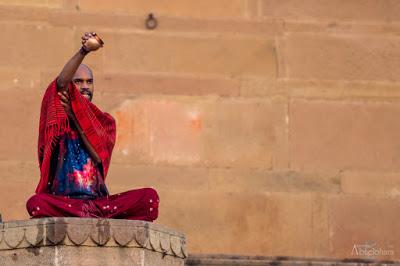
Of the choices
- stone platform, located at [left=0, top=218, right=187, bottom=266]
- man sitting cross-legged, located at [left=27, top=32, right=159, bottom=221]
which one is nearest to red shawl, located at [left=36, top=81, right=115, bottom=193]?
Answer: man sitting cross-legged, located at [left=27, top=32, right=159, bottom=221]

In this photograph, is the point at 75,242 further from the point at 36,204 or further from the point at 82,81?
the point at 82,81

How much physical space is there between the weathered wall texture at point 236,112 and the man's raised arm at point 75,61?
308cm

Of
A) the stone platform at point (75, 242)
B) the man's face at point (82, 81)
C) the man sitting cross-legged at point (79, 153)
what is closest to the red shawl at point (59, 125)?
the man sitting cross-legged at point (79, 153)

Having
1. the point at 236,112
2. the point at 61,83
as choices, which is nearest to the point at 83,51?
the point at 61,83

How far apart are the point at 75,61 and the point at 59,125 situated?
433 mm

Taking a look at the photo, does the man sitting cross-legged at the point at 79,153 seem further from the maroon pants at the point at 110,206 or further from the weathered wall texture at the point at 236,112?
the weathered wall texture at the point at 236,112

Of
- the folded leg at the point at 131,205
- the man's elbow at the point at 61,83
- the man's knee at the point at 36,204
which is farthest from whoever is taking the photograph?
the man's elbow at the point at 61,83

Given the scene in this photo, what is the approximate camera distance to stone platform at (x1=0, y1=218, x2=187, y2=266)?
31.8 ft

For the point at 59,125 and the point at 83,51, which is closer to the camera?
the point at 83,51

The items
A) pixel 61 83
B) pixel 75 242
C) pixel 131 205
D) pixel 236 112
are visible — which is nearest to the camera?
pixel 75 242

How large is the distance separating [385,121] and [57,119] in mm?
4138

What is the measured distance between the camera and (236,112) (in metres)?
13.7

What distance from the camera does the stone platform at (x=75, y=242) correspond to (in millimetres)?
9680

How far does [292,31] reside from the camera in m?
13.8
